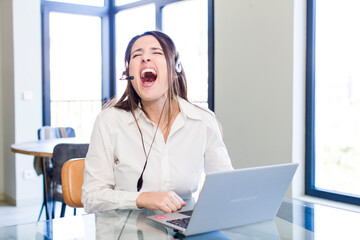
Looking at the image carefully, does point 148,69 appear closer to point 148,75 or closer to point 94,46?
point 148,75

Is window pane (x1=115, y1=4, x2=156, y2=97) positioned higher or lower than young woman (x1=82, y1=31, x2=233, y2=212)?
higher

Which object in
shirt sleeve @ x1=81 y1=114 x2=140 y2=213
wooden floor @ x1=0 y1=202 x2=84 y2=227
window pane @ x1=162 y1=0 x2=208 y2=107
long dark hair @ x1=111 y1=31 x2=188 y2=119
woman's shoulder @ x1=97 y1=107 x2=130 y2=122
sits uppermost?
window pane @ x1=162 y1=0 x2=208 y2=107

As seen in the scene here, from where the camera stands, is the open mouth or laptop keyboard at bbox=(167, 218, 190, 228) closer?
laptop keyboard at bbox=(167, 218, 190, 228)

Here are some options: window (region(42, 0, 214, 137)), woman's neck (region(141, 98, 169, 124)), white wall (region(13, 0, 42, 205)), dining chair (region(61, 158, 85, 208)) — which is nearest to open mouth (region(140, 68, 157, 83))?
woman's neck (region(141, 98, 169, 124))

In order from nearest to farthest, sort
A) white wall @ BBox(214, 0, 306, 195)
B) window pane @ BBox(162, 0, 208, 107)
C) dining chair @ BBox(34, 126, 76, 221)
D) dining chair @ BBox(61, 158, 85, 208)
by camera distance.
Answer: dining chair @ BBox(61, 158, 85, 208), white wall @ BBox(214, 0, 306, 195), dining chair @ BBox(34, 126, 76, 221), window pane @ BBox(162, 0, 208, 107)

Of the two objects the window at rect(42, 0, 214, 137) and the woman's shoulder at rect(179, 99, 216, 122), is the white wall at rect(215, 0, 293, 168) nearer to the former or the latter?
the window at rect(42, 0, 214, 137)

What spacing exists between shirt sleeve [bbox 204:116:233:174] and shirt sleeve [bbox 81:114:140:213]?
0.35 meters

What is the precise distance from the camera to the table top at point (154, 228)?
3.53 ft

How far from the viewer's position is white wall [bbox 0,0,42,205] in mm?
4340

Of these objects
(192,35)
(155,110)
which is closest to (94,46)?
(192,35)
